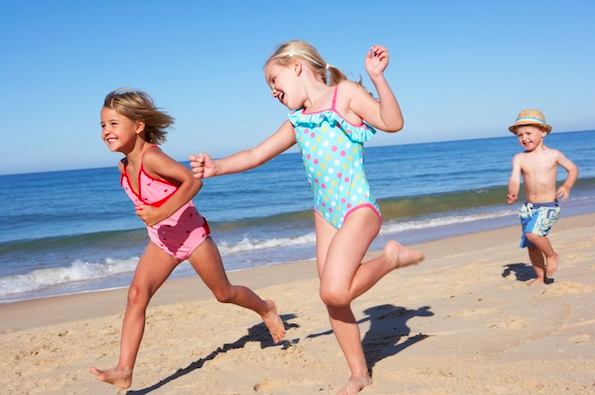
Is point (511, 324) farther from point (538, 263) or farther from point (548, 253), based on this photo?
point (538, 263)

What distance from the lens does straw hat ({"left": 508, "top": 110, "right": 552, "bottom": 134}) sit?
532 centimetres

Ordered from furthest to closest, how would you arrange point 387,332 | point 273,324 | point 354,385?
point 273,324, point 387,332, point 354,385

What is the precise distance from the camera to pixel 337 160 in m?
3.19

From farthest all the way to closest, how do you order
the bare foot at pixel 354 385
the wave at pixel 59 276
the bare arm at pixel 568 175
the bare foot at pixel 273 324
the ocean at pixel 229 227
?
the ocean at pixel 229 227 < the wave at pixel 59 276 < the bare arm at pixel 568 175 < the bare foot at pixel 273 324 < the bare foot at pixel 354 385

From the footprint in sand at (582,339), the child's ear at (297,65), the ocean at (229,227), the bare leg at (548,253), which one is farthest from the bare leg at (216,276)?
the ocean at (229,227)

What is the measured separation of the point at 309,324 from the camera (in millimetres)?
5078

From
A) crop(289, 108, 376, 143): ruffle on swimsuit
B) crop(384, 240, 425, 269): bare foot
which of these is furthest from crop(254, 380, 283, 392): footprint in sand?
crop(289, 108, 376, 143): ruffle on swimsuit

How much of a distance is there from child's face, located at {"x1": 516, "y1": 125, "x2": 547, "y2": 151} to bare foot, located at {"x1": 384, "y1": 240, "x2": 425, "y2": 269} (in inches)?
99.8

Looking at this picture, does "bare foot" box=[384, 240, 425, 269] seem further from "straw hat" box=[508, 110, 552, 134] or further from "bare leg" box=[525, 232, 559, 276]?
"straw hat" box=[508, 110, 552, 134]

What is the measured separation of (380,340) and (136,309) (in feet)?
5.30

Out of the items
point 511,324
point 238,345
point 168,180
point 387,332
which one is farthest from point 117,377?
point 511,324

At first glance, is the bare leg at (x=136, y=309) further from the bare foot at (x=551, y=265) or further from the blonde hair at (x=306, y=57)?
the bare foot at (x=551, y=265)

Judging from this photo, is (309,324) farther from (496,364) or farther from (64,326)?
(64,326)

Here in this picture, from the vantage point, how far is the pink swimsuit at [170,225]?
12.4 feet
